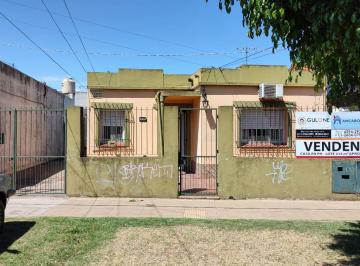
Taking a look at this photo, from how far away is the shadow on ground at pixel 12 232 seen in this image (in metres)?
7.20

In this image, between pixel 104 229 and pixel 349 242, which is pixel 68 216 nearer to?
pixel 104 229

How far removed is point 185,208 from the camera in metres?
10.9

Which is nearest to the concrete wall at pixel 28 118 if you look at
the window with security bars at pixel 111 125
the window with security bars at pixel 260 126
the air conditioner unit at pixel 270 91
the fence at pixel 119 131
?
the fence at pixel 119 131

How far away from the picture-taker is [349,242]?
766 cm

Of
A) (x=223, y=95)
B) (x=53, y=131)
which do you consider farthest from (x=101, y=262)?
(x=53, y=131)

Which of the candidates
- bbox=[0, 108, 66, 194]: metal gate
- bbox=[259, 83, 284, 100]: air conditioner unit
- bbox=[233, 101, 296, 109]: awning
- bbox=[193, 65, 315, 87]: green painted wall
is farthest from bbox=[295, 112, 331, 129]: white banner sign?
bbox=[0, 108, 66, 194]: metal gate

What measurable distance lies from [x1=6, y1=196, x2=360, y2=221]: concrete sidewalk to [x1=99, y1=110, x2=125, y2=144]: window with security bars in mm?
5693

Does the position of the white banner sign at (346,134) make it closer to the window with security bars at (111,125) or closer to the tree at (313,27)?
the tree at (313,27)

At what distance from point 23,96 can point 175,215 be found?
12.0 m

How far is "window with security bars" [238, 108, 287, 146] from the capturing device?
16266 mm

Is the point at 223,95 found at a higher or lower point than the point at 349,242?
higher

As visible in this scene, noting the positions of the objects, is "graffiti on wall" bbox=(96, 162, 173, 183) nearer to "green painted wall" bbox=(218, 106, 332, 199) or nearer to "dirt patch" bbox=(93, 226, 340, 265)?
"green painted wall" bbox=(218, 106, 332, 199)

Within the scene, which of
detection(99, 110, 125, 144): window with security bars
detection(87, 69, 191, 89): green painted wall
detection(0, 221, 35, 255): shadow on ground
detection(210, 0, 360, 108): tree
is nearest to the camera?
detection(210, 0, 360, 108): tree

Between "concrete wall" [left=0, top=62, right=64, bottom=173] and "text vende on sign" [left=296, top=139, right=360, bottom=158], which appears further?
"concrete wall" [left=0, top=62, right=64, bottom=173]
